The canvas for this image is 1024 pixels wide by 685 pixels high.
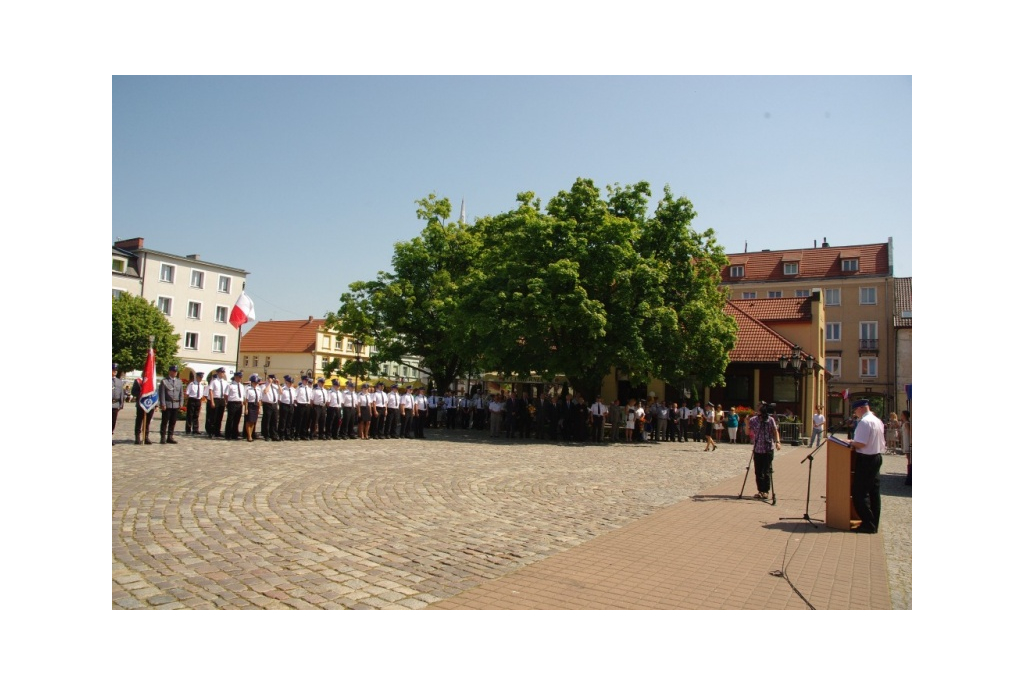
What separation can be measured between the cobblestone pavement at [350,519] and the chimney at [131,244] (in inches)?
1989

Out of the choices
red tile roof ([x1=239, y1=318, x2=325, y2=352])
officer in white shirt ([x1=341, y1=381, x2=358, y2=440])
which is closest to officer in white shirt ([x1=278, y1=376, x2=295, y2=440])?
officer in white shirt ([x1=341, y1=381, x2=358, y2=440])

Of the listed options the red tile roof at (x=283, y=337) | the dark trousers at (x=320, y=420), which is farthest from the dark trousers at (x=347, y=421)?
the red tile roof at (x=283, y=337)

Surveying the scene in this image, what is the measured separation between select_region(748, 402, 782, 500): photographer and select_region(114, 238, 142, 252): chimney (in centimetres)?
6016

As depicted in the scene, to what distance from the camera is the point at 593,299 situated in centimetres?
2578

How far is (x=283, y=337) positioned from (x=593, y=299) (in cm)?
6463

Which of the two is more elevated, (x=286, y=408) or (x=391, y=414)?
(x=286, y=408)

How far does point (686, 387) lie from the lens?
30.3 meters

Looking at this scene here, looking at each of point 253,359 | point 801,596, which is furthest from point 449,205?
point 253,359

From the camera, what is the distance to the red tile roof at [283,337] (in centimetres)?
8075

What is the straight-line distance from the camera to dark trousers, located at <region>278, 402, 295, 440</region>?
750 inches

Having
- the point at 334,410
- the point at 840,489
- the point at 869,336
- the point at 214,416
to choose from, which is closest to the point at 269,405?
the point at 214,416

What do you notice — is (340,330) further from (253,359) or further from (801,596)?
(253,359)

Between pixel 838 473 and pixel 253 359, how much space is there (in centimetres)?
8175

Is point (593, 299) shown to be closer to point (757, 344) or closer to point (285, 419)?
point (285, 419)
